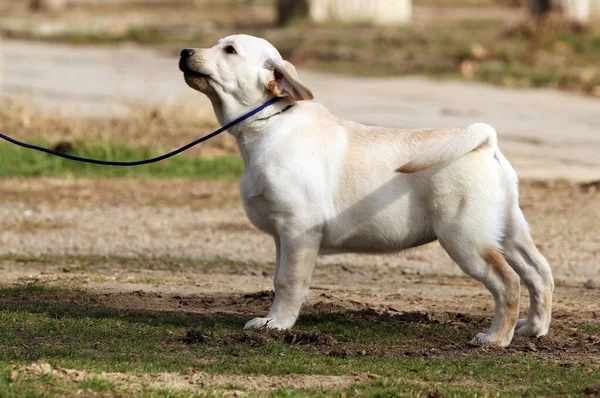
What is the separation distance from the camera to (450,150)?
589cm

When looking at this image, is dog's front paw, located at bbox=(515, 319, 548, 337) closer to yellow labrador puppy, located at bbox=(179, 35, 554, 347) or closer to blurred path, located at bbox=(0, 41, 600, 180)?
yellow labrador puppy, located at bbox=(179, 35, 554, 347)

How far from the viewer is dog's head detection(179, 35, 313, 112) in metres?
6.20

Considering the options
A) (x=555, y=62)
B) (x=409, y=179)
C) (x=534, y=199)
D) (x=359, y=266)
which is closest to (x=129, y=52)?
(x=555, y=62)

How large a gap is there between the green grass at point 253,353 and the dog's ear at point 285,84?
1.26 metres

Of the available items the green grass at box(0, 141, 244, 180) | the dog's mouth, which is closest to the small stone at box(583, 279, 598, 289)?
the dog's mouth

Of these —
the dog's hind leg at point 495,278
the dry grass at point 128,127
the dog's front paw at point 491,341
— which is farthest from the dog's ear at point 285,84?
the dry grass at point 128,127

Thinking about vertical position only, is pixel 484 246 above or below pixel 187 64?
below

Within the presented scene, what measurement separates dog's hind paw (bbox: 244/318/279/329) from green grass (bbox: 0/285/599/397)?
0.34 feet

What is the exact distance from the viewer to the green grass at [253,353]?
5.16 metres

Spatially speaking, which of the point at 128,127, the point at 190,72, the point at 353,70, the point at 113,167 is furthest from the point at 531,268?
the point at 353,70

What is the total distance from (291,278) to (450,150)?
1.08 m

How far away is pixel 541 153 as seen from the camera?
13.4 metres

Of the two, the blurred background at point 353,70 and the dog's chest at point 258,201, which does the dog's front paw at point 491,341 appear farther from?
the blurred background at point 353,70

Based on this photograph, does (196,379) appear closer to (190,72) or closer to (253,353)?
(253,353)
